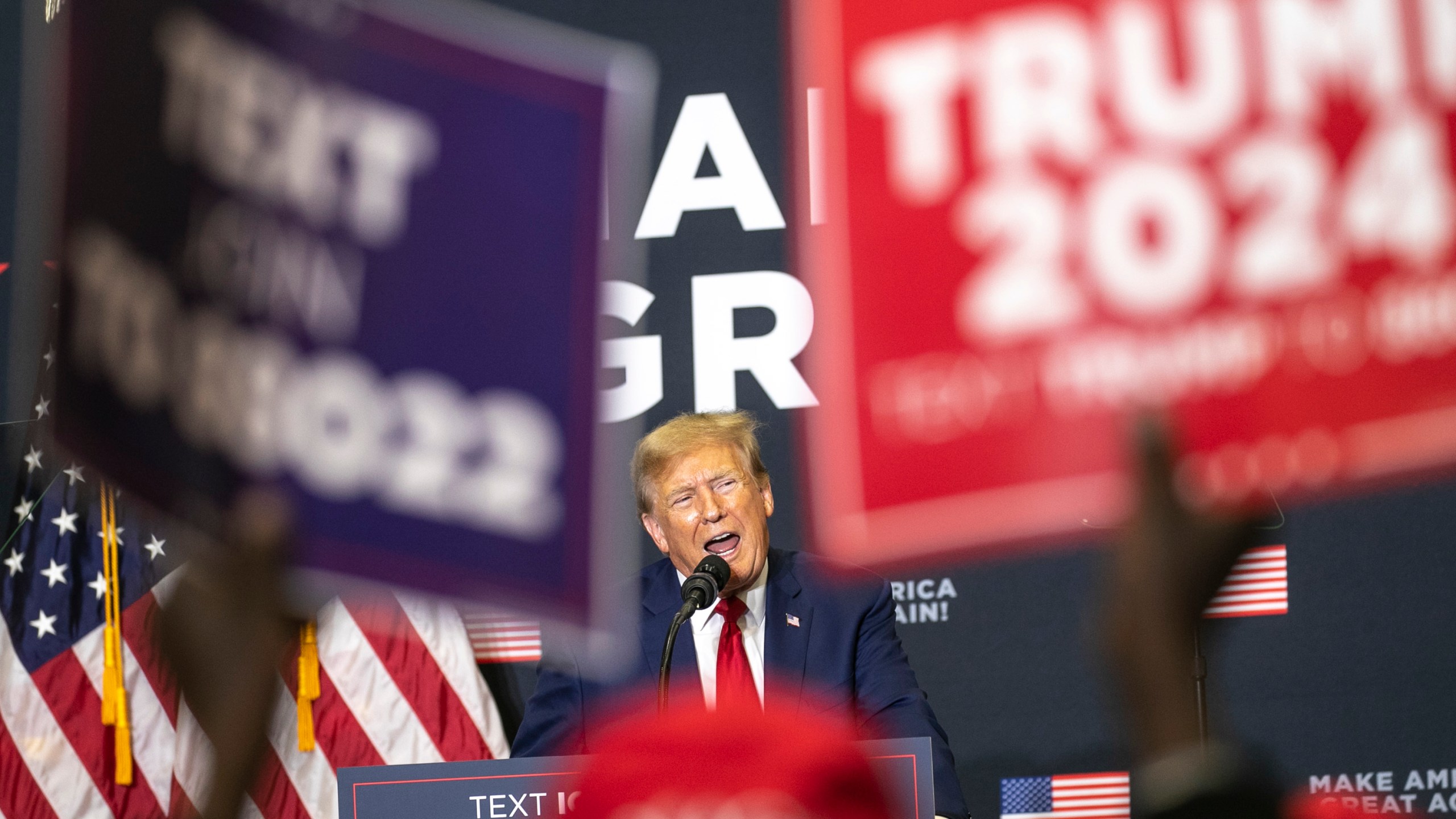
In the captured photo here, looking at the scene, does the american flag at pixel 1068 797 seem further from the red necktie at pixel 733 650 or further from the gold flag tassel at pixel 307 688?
the gold flag tassel at pixel 307 688

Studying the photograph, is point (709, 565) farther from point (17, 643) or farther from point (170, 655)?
point (17, 643)

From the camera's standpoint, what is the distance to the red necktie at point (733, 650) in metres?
2.38

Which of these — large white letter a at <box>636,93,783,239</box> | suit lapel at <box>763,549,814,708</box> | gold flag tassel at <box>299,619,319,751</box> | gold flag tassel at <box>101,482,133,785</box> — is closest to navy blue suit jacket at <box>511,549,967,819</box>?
suit lapel at <box>763,549,814,708</box>

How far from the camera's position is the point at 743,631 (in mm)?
2533

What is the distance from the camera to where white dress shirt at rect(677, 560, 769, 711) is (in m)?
2.49

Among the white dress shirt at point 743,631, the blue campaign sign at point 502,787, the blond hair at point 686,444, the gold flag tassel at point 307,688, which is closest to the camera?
the blue campaign sign at point 502,787

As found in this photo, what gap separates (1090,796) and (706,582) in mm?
1784

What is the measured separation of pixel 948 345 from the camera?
485 millimetres

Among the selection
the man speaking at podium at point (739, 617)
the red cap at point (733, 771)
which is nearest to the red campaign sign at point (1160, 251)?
the red cap at point (733, 771)

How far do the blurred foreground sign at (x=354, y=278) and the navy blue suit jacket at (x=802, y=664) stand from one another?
1699 mm

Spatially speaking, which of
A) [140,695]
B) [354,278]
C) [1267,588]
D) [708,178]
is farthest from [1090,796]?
[354,278]

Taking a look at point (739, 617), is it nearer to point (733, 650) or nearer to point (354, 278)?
point (733, 650)

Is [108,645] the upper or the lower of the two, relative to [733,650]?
upper

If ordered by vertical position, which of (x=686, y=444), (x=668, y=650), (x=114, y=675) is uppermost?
(x=686, y=444)
